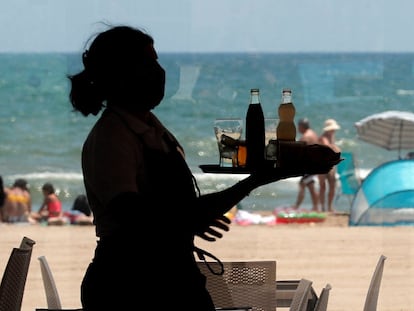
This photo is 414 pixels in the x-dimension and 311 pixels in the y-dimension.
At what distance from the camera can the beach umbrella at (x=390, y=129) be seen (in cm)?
562

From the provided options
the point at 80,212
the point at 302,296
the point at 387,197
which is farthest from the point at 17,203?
the point at 302,296

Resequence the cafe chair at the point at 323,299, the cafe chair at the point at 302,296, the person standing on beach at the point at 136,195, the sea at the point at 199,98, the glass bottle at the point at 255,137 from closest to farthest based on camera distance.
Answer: the person standing on beach at the point at 136,195
the glass bottle at the point at 255,137
the cafe chair at the point at 323,299
the cafe chair at the point at 302,296
the sea at the point at 199,98

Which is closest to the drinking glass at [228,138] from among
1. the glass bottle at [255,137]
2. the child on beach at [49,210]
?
the glass bottle at [255,137]

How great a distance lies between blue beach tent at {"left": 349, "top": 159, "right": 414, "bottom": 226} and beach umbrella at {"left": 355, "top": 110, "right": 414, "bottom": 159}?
167mm

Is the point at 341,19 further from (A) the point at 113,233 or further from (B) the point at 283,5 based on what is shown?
(A) the point at 113,233

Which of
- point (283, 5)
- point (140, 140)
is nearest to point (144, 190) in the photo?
point (140, 140)

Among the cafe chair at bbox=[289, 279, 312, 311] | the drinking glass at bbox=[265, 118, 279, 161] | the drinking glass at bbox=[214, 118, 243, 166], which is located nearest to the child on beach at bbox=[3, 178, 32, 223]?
the cafe chair at bbox=[289, 279, 312, 311]

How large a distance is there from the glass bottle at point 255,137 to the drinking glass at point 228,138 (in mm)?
55

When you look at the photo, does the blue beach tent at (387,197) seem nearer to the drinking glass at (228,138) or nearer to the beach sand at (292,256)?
the beach sand at (292,256)

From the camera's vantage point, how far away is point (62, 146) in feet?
18.7

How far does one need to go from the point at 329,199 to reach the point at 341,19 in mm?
2543

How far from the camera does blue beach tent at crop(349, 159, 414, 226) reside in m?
5.71

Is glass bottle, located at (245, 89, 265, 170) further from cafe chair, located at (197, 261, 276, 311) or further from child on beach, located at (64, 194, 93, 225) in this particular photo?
child on beach, located at (64, 194, 93, 225)

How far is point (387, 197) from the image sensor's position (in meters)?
5.83
